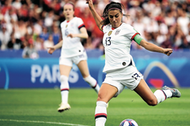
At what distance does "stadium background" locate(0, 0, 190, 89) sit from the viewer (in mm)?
15516

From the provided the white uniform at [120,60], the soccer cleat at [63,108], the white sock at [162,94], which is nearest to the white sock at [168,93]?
the white sock at [162,94]

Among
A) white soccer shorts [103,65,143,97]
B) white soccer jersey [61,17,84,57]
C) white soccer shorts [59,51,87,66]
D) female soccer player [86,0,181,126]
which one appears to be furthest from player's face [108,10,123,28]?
white soccer shorts [59,51,87,66]

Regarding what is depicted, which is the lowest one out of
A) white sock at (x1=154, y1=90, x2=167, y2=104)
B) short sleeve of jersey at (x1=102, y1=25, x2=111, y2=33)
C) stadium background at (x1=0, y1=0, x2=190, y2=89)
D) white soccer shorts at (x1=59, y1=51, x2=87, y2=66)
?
white sock at (x1=154, y1=90, x2=167, y2=104)

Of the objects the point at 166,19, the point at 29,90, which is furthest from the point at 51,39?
the point at 166,19

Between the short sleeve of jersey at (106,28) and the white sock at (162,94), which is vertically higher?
the short sleeve of jersey at (106,28)

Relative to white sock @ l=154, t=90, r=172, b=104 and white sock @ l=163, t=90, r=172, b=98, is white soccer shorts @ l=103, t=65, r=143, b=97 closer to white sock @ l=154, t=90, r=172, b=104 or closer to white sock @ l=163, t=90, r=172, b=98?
white sock @ l=154, t=90, r=172, b=104

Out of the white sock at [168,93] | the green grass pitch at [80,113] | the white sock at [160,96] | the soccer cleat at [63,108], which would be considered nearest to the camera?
the white sock at [160,96]

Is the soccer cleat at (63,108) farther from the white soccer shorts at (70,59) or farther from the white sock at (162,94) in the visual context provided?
the white sock at (162,94)

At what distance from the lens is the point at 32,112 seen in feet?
29.0

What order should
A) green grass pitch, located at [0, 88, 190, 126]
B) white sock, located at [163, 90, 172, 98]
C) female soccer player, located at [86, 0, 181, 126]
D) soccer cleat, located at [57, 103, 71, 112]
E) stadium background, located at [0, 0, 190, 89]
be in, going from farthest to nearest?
stadium background, located at [0, 0, 190, 89] < soccer cleat, located at [57, 103, 71, 112] < green grass pitch, located at [0, 88, 190, 126] < white sock, located at [163, 90, 172, 98] < female soccer player, located at [86, 0, 181, 126]

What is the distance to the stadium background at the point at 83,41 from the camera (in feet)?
50.9

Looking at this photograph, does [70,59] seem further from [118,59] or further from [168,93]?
[118,59]

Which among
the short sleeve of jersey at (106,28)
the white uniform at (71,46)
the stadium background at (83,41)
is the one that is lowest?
the short sleeve of jersey at (106,28)

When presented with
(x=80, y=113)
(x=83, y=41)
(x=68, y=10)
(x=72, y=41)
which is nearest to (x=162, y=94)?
(x=80, y=113)
